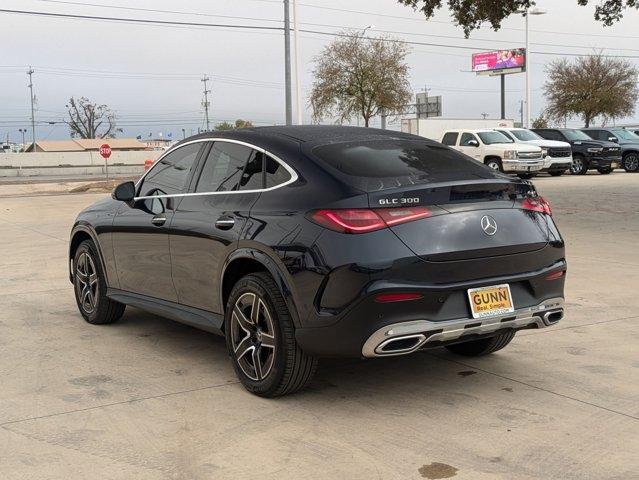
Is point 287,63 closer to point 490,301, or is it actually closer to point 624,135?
point 624,135

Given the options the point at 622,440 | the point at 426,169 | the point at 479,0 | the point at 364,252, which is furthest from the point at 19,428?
the point at 479,0

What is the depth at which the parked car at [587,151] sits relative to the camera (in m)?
29.8

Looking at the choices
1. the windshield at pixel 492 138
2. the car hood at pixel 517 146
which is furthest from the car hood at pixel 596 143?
the windshield at pixel 492 138

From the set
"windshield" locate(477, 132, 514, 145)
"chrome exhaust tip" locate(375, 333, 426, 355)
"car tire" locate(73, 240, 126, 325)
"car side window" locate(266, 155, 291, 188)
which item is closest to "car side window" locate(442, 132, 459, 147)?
"windshield" locate(477, 132, 514, 145)

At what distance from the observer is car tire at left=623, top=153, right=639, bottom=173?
3080 centimetres

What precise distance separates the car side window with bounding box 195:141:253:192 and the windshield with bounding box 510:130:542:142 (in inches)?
999

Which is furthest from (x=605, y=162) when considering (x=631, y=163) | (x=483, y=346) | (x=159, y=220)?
(x=159, y=220)

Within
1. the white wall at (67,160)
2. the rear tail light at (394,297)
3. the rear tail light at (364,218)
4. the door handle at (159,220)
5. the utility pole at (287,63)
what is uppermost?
the utility pole at (287,63)

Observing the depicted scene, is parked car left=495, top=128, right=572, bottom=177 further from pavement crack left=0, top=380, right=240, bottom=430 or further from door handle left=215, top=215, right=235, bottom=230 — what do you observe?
pavement crack left=0, top=380, right=240, bottom=430

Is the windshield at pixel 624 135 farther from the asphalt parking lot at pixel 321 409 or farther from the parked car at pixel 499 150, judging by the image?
the asphalt parking lot at pixel 321 409

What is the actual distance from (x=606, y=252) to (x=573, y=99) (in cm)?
5110

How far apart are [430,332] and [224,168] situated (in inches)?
76.3

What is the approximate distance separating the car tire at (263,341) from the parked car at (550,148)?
2521cm

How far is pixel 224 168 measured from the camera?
525 cm
